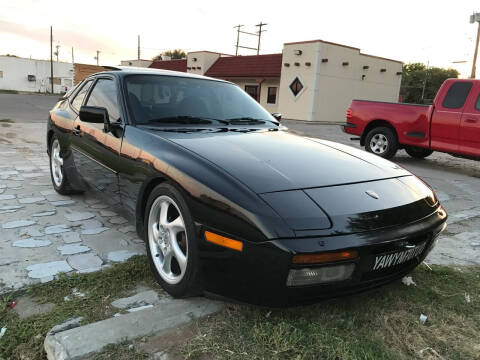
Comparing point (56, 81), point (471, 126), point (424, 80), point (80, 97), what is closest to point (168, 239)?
point (80, 97)

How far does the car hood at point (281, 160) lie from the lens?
Answer: 221 cm

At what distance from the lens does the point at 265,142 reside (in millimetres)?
2936

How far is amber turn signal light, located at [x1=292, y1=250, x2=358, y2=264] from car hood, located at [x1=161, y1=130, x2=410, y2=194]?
40 centimetres

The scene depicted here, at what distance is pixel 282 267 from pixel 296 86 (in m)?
23.3

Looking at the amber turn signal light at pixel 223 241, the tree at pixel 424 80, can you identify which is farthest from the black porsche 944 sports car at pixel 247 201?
the tree at pixel 424 80

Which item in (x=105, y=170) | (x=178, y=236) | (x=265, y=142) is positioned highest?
(x=265, y=142)

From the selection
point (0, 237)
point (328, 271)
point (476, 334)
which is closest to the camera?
point (328, 271)

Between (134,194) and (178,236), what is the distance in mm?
580

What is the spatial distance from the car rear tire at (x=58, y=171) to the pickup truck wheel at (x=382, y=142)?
6.72 m

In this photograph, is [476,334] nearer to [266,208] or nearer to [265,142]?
[266,208]

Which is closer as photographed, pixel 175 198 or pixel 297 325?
pixel 297 325

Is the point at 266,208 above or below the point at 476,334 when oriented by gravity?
above

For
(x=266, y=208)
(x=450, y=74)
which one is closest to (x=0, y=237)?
(x=266, y=208)

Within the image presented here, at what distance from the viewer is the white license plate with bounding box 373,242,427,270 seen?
2055 mm
